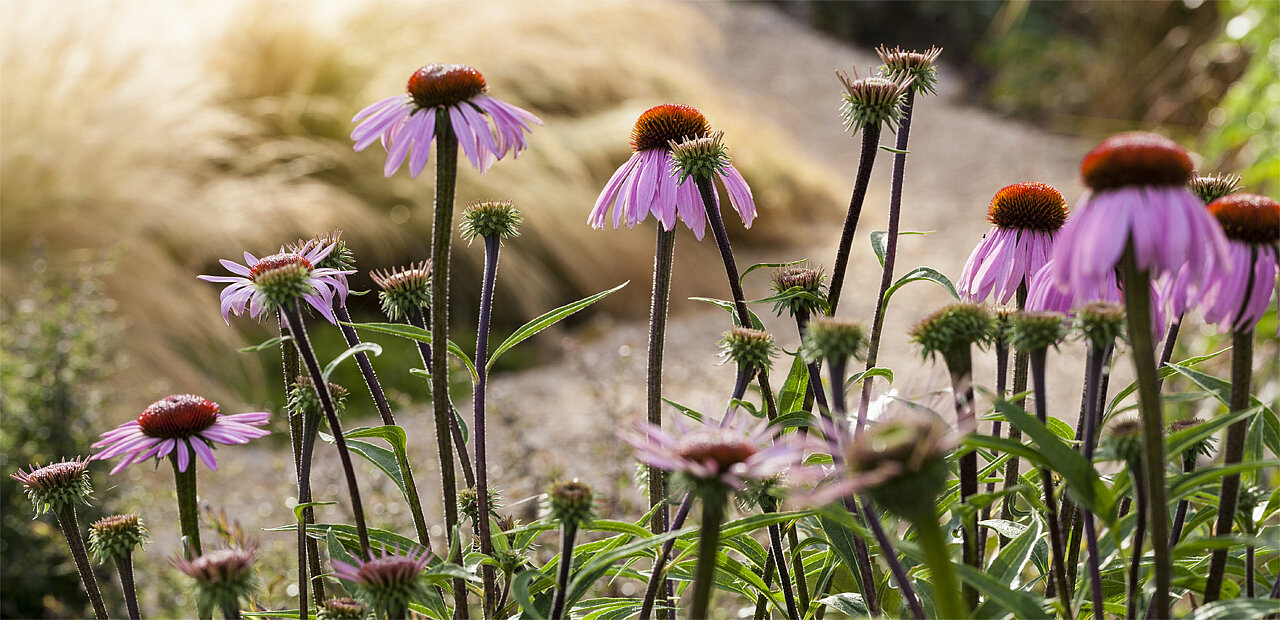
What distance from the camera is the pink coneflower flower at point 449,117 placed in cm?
61

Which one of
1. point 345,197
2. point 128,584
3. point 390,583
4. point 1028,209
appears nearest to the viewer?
point 390,583

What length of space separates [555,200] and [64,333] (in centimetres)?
182

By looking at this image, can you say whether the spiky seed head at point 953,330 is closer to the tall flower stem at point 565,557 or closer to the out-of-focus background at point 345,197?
the tall flower stem at point 565,557

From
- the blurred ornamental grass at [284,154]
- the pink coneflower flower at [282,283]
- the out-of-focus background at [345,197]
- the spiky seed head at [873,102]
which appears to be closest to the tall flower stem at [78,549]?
the pink coneflower flower at [282,283]

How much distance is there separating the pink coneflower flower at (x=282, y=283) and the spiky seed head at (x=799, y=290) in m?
0.27

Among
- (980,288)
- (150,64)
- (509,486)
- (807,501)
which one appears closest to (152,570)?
(509,486)

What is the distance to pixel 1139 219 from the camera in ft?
1.40

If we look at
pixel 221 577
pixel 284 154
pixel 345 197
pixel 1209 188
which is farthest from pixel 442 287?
pixel 284 154

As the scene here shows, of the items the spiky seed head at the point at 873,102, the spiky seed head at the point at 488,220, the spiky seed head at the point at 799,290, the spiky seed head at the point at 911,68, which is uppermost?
the spiky seed head at the point at 911,68

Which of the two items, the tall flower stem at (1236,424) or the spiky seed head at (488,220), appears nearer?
the tall flower stem at (1236,424)

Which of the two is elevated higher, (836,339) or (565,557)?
(836,339)

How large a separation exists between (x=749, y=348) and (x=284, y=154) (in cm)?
288

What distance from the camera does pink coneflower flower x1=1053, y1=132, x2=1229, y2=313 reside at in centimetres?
42

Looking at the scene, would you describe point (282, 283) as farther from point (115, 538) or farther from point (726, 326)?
point (726, 326)
